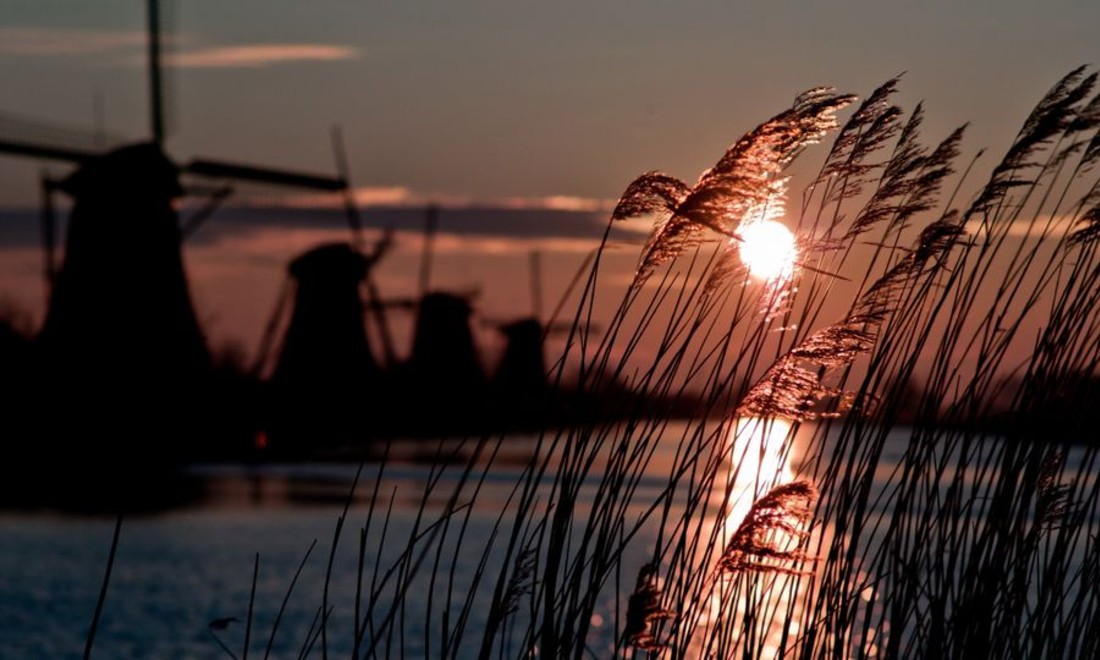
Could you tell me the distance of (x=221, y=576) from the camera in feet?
64.2

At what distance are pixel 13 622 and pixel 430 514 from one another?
1636 centimetres

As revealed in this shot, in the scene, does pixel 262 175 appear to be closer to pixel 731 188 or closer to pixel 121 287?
pixel 121 287

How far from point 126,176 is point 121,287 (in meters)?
2.22

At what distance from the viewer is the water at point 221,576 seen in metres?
14.1

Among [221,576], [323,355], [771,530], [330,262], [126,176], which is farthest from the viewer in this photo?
[323,355]

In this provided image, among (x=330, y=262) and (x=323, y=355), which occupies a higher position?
(x=330, y=262)

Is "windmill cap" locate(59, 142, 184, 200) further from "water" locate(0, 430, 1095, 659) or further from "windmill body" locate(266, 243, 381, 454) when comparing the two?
"windmill body" locate(266, 243, 381, 454)

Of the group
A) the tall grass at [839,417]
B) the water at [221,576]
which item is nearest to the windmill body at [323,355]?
the water at [221,576]

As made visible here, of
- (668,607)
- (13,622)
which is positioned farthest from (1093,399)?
(13,622)

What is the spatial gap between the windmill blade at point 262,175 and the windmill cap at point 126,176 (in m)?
1.37

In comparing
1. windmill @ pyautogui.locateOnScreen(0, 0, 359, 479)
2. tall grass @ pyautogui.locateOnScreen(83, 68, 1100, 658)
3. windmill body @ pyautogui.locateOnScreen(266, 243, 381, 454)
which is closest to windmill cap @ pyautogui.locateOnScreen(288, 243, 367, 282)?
windmill body @ pyautogui.locateOnScreen(266, 243, 381, 454)

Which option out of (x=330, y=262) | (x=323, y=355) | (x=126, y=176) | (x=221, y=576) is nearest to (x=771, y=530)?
(x=221, y=576)

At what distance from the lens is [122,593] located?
1809cm

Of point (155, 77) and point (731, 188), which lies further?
point (155, 77)
